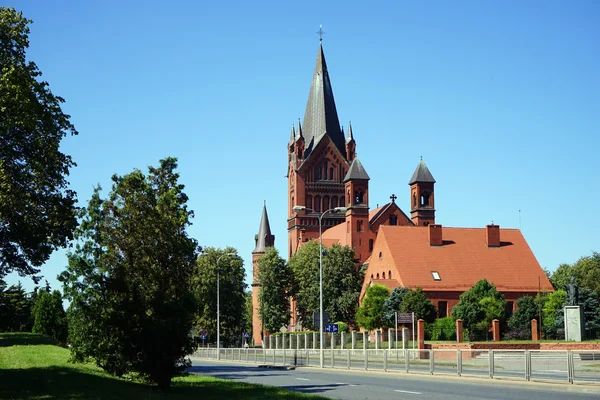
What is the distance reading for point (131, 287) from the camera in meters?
23.6

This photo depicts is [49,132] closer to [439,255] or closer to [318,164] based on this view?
[439,255]

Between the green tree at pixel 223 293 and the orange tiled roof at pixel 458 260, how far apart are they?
20.6 metres

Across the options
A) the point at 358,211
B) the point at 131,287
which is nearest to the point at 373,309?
the point at 358,211

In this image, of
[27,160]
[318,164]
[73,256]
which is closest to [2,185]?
[27,160]

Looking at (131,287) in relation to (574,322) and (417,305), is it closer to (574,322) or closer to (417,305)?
(574,322)

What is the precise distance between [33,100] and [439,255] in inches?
2557

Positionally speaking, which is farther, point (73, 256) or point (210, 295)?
point (210, 295)

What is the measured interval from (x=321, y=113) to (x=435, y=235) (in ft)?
122

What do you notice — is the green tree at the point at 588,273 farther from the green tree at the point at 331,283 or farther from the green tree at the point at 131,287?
the green tree at the point at 131,287

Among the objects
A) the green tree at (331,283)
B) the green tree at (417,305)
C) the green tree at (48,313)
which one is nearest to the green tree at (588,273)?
the green tree at (331,283)

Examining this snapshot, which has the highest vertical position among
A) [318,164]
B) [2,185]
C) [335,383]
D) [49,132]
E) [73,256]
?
[318,164]

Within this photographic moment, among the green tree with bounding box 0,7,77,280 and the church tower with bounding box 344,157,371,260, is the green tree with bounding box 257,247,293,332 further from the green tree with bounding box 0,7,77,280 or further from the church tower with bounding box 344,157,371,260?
the green tree with bounding box 0,7,77,280

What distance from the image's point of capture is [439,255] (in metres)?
85.4

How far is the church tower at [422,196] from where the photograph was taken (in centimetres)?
10500
